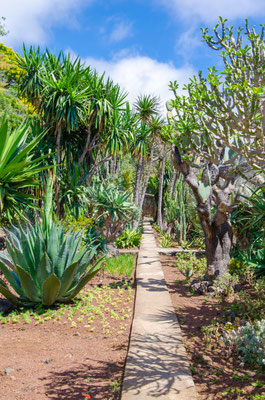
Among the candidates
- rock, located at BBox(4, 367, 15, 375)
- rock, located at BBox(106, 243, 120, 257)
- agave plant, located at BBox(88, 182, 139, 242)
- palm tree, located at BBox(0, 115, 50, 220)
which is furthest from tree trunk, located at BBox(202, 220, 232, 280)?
rock, located at BBox(4, 367, 15, 375)

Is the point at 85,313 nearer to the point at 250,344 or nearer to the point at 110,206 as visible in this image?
the point at 250,344

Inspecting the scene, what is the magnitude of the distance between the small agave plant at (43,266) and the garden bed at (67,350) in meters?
0.25

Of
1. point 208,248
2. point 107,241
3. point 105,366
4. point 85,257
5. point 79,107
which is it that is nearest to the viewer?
point 105,366

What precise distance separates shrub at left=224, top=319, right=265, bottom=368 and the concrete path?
0.55m

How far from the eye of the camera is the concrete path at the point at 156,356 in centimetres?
293

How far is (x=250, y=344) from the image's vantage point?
3.55m

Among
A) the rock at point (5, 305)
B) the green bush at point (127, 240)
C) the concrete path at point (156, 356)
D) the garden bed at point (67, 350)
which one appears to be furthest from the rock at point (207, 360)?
the green bush at point (127, 240)

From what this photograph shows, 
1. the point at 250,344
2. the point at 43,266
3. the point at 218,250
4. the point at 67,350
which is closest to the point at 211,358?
the point at 250,344

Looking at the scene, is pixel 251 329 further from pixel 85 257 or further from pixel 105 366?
pixel 85 257

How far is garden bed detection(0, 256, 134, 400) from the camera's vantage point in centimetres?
300

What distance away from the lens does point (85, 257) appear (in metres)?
5.24

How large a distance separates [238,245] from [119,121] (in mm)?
5950

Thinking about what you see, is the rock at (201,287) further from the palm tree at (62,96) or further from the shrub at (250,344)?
the palm tree at (62,96)

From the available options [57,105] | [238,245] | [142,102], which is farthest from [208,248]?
[142,102]
